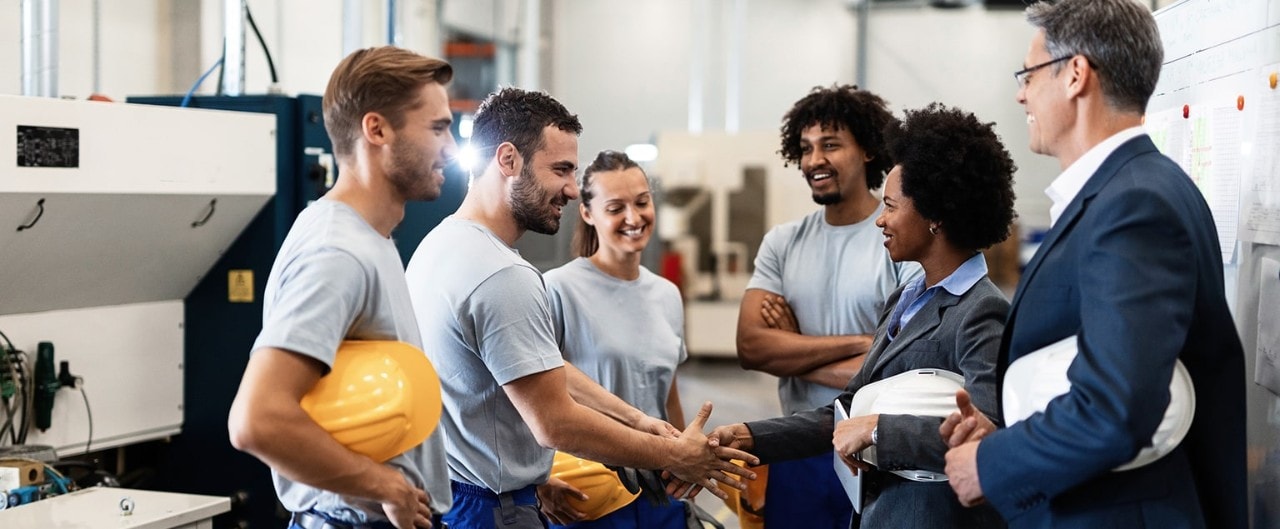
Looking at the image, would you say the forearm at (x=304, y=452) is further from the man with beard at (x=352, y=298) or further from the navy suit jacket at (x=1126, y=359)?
the navy suit jacket at (x=1126, y=359)

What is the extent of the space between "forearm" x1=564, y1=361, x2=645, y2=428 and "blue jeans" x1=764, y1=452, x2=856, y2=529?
1.31ft

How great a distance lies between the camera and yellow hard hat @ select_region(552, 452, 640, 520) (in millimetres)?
2168

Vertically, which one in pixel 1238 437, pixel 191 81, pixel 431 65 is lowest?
pixel 1238 437

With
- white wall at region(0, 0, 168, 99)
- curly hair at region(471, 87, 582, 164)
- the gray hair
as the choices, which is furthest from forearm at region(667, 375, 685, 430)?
white wall at region(0, 0, 168, 99)

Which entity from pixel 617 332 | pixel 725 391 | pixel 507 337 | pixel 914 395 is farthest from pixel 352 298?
pixel 725 391

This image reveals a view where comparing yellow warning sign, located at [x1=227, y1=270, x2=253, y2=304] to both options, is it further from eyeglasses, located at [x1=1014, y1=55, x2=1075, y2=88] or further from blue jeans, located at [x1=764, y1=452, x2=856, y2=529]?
eyeglasses, located at [x1=1014, y1=55, x2=1075, y2=88]

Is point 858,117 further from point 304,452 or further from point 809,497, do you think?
point 304,452

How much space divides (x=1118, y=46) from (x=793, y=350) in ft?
4.07

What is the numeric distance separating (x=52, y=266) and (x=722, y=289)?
6254mm

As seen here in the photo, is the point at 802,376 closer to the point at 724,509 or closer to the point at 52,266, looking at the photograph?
the point at 52,266

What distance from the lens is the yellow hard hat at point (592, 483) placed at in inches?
85.4

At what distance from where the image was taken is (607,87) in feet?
32.0

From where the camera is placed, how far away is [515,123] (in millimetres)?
2033

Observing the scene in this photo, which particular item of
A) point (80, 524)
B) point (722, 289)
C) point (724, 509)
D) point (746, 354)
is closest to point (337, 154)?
point (80, 524)
